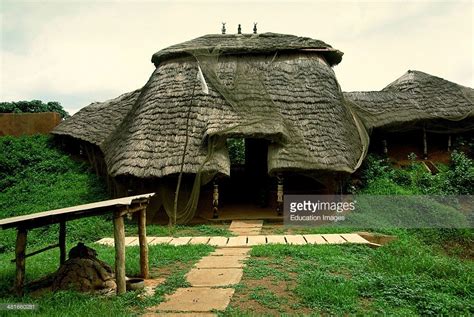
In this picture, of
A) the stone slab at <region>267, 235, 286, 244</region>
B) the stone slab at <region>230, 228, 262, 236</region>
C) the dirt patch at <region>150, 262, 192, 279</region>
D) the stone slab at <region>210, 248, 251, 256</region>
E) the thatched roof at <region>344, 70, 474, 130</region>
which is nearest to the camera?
the dirt patch at <region>150, 262, 192, 279</region>

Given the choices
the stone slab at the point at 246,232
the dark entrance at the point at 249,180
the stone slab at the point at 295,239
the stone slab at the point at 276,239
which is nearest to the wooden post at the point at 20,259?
the stone slab at the point at 276,239

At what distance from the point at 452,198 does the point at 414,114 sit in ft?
11.5

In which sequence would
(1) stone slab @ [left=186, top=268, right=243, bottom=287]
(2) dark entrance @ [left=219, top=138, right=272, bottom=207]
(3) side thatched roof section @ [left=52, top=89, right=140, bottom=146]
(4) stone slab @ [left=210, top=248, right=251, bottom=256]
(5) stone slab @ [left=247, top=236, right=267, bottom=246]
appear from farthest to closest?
(3) side thatched roof section @ [left=52, top=89, right=140, bottom=146], (2) dark entrance @ [left=219, top=138, right=272, bottom=207], (5) stone slab @ [left=247, top=236, right=267, bottom=246], (4) stone slab @ [left=210, top=248, right=251, bottom=256], (1) stone slab @ [left=186, top=268, right=243, bottom=287]

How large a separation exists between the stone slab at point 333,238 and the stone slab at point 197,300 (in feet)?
10.7

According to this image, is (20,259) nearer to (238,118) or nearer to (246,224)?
(246,224)

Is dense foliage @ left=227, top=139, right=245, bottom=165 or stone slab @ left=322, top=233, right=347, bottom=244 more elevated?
dense foliage @ left=227, top=139, right=245, bottom=165

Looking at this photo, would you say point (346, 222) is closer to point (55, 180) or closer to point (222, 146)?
point (222, 146)

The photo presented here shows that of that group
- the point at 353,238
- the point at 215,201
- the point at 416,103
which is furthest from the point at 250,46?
the point at 353,238

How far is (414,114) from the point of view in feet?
45.6

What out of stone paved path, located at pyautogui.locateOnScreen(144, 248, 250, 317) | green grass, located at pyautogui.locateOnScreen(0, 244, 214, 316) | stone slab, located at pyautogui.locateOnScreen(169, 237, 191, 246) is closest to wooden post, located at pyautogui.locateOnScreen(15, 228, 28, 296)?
green grass, located at pyautogui.locateOnScreen(0, 244, 214, 316)

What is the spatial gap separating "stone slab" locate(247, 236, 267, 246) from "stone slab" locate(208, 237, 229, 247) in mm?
450

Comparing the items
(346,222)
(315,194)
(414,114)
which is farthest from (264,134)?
(414,114)

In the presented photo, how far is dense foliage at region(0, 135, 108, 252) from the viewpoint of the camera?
1013 cm

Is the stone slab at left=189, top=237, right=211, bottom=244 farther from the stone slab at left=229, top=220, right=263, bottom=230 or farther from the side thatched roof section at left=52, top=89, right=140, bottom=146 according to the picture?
the side thatched roof section at left=52, top=89, right=140, bottom=146
